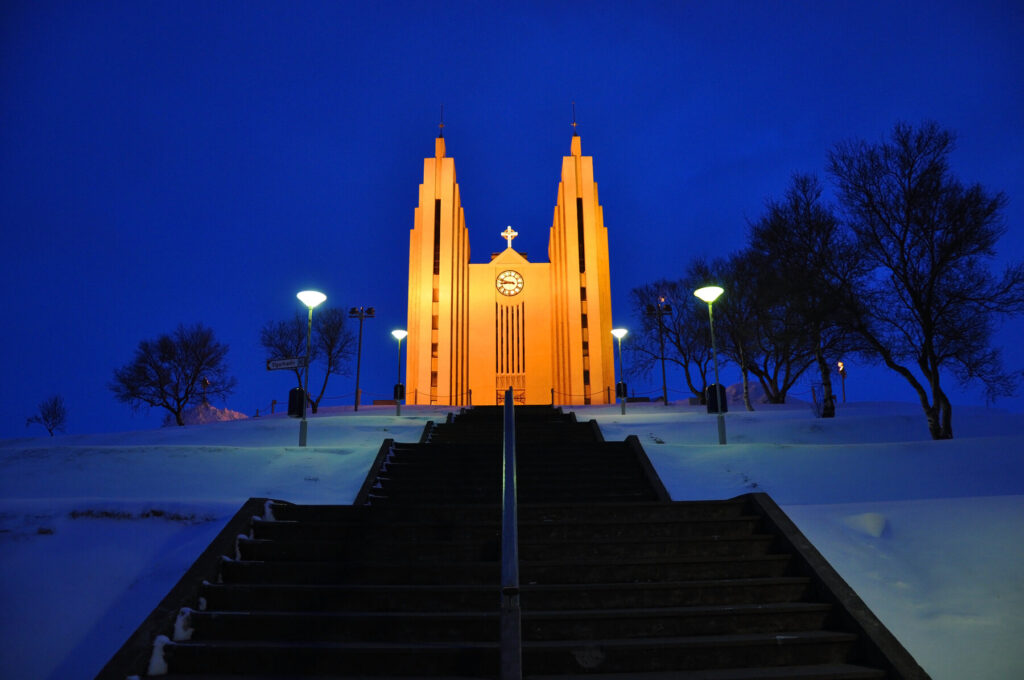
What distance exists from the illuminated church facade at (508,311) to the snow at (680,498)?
81.0 feet

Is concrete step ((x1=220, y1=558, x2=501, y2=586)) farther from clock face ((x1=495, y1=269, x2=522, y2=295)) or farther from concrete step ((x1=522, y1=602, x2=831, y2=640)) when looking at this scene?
clock face ((x1=495, y1=269, x2=522, y2=295))

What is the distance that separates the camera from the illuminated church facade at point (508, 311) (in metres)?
34.7

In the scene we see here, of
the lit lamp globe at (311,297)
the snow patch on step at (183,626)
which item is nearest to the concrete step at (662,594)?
the snow patch on step at (183,626)

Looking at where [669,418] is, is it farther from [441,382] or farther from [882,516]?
[441,382]

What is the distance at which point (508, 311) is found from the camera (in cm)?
3816

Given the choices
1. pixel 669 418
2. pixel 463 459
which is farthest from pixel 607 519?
pixel 669 418

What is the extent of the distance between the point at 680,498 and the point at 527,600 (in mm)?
3397

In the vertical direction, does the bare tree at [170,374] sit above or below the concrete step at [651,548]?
above

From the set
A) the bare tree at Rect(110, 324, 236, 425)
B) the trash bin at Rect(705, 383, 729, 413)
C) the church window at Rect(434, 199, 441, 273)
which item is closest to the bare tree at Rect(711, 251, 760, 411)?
the trash bin at Rect(705, 383, 729, 413)

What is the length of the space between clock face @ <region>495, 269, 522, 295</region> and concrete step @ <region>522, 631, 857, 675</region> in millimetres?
34069

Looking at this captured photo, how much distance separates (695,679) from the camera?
4.29 meters

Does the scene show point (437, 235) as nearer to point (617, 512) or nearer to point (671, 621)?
point (617, 512)

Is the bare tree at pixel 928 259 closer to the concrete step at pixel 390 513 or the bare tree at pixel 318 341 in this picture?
the concrete step at pixel 390 513

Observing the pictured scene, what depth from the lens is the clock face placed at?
126 ft
